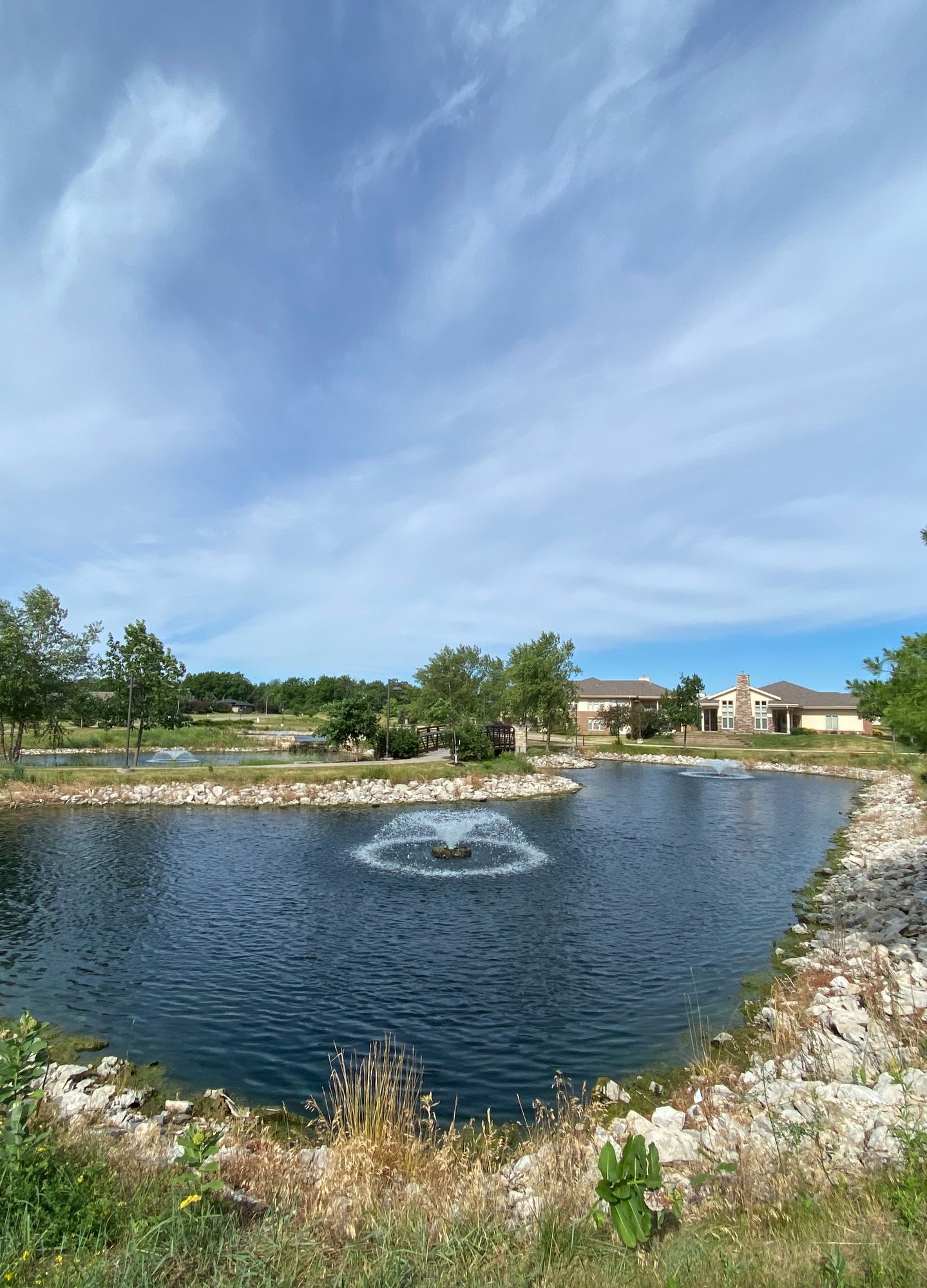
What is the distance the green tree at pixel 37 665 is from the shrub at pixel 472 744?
28348 millimetres

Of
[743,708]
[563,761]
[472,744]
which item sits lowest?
[563,761]

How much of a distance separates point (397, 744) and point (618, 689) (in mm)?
73561

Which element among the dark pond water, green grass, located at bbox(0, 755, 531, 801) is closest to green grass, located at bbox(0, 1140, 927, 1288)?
the dark pond water

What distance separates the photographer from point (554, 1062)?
1139cm

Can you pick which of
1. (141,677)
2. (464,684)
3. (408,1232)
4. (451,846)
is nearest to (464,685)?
(464,684)

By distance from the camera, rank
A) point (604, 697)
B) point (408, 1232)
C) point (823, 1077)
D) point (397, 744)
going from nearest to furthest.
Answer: point (408, 1232) → point (823, 1077) → point (397, 744) → point (604, 697)

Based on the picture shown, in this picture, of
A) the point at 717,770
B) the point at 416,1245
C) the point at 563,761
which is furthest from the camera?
the point at 563,761

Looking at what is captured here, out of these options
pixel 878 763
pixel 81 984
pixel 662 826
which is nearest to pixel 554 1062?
pixel 81 984

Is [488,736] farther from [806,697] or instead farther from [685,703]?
[806,697]

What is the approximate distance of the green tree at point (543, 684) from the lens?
74.4 meters

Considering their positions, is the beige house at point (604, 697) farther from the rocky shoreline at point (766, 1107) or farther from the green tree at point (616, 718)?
the rocky shoreline at point (766, 1107)

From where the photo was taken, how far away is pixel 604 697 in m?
119

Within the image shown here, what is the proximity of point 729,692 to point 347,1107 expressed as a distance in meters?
114

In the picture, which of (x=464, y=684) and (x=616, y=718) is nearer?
(x=464, y=684)
